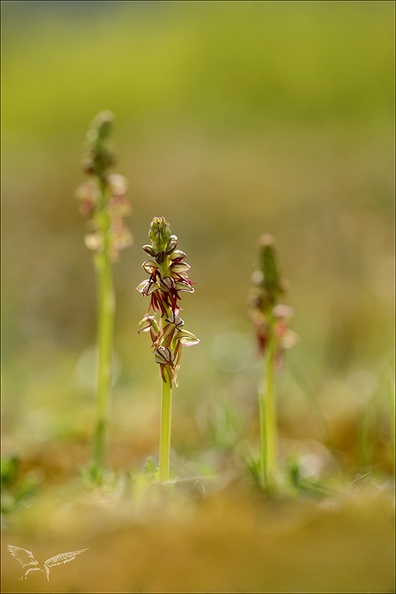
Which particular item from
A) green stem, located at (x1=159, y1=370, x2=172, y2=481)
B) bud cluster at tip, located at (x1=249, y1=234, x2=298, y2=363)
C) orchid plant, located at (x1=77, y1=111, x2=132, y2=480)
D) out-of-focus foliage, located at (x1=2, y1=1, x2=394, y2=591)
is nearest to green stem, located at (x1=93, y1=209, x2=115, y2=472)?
orchid plant, located at (x1=77, y1=111, x2=132, y2=480)

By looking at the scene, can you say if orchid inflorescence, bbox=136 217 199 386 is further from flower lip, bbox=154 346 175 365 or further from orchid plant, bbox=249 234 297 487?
orchid plant, bbox=249 234 297 487

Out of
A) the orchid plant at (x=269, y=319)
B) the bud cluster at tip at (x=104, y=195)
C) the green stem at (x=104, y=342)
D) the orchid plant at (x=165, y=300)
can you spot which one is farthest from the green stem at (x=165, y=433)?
→ the bud cluster at tip at (x=104, y=195)

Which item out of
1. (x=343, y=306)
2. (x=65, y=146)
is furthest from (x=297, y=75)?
(x=343, y=306)

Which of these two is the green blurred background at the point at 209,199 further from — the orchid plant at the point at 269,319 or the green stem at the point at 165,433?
the green stem at the point at 165,433

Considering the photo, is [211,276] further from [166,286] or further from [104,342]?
[166,286]

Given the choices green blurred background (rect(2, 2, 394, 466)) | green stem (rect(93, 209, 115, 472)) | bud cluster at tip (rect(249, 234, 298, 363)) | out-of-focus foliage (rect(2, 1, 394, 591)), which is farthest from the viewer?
green blurred background (rect(2, 2, 394, 466))

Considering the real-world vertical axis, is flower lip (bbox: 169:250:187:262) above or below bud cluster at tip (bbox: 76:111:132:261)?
below

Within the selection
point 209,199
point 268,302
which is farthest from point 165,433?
point 209,199
